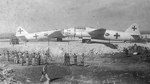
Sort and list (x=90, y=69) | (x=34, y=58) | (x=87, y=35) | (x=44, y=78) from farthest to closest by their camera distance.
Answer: (x=87, y=35) → (x=34, y=58) → (x=90, y=69) → (x=44, y=78)

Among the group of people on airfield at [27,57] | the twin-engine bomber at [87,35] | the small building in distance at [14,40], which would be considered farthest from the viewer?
the twin-engine bomber at [87,35]

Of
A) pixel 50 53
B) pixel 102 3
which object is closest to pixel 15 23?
pixel 50 53

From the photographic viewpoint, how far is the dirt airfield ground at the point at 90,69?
4.27 m

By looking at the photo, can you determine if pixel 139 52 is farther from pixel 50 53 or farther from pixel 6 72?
pixel 6 72

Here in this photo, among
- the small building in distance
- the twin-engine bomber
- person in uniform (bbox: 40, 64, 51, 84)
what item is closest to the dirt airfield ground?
person in uniform (bbox: 40, 64, 51, 84)

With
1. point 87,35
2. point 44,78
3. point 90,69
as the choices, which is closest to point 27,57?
point 44,78

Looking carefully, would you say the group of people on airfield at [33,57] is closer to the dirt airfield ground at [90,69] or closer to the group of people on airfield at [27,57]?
the group of people on airfield at [27,57]

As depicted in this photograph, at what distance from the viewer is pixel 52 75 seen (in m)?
4.35

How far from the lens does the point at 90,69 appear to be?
4586 millimetres

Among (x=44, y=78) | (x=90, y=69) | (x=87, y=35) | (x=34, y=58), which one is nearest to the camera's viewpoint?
(x=44, y=78)

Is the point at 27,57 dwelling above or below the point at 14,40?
below

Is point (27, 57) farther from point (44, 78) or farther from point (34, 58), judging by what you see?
point (44, 78)

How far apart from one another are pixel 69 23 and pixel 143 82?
8.20 ft

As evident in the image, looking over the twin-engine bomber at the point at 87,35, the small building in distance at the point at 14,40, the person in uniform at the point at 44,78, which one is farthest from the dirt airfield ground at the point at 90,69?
the twin-engine bomber at the point at 87,35
